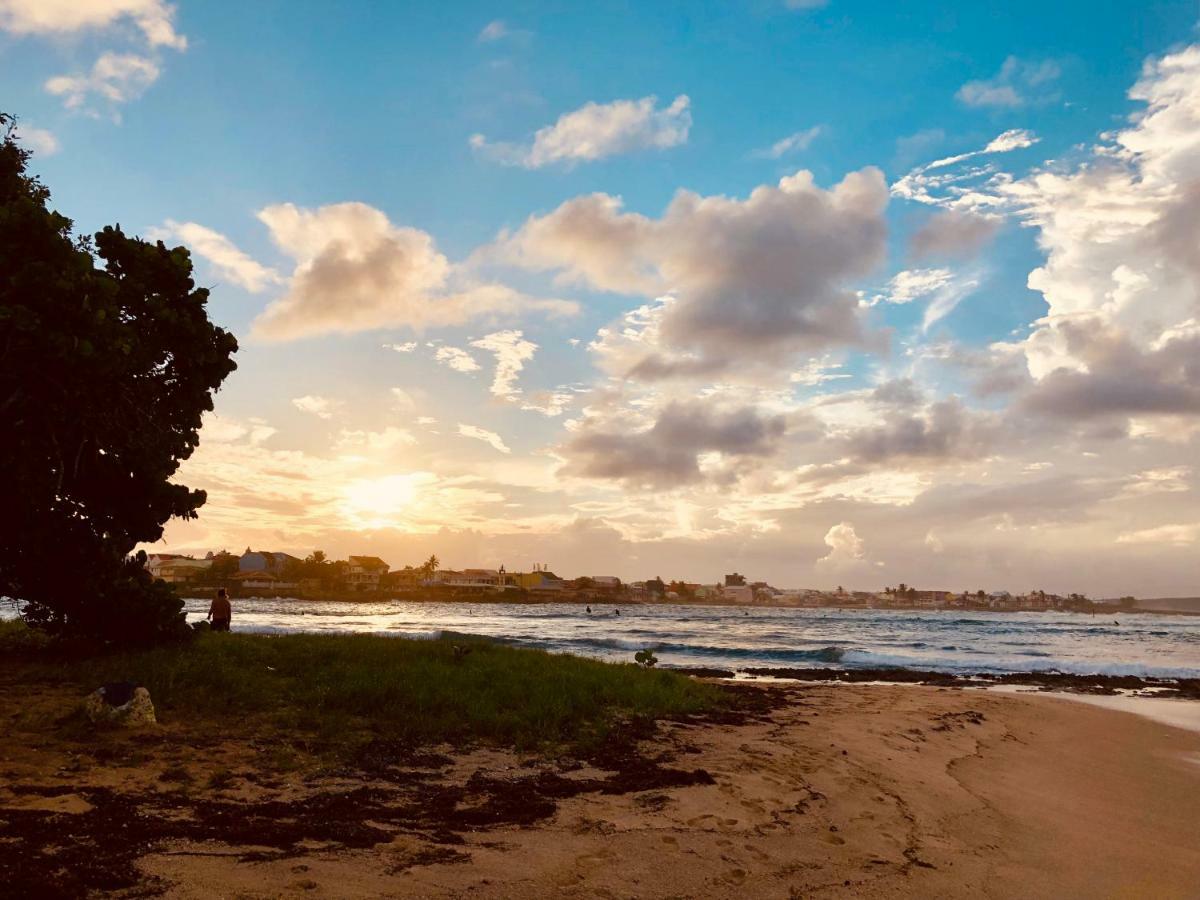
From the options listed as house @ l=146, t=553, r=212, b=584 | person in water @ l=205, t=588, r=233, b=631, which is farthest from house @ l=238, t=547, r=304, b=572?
person in water @ l=205, t=588, r=233, b=631

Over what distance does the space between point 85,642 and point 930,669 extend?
39.2 meters

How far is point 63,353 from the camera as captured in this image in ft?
35.9

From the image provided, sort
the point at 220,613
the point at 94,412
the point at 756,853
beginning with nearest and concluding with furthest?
the point at 756,853 < the point at 94,412 < the point at 220,613

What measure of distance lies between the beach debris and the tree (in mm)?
4195

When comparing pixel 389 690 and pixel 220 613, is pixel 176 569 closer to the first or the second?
pixel 220 613

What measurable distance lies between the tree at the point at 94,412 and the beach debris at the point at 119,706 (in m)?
4.19

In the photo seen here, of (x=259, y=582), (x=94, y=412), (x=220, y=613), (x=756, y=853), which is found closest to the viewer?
(x=756, y=853)

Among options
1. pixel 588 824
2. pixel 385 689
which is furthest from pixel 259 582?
pixel 588 824

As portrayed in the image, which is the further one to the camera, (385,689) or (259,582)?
(259,582)

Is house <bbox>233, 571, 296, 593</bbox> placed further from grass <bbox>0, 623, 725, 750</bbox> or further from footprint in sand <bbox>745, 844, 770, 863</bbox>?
footprint in sand <bbox>745, 844, 770, 863</bbox>

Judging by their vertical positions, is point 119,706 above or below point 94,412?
below

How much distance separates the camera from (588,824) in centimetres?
793

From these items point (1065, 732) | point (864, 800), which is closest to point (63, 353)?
point (864, 800)

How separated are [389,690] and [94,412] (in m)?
7.56
